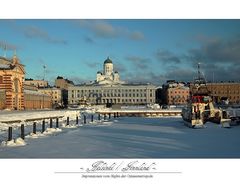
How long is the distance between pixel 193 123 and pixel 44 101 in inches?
2711

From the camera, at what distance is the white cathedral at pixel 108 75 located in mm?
163012

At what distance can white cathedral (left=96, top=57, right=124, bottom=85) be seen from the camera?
163012mm

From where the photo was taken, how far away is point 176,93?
160m

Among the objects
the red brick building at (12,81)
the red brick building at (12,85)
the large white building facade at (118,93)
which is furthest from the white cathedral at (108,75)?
the red brick building at (12,81)

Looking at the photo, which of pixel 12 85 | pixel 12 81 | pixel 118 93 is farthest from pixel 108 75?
pixel 12 85

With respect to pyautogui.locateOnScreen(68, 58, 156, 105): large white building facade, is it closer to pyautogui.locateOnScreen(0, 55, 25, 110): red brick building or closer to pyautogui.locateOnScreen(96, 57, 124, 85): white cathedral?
pyautogui.locateOnScreen(96, 57, 124, 85): white cathedral

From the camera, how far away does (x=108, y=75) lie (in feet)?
563

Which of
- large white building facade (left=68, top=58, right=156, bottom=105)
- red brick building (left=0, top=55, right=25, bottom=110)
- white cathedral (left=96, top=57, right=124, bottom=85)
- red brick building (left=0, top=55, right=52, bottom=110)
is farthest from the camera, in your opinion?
white cathedral (left=96, top=57, right=124, bottom=85)

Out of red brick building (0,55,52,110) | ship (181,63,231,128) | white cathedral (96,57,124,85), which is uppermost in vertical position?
white cathedral (96,57,124,85)

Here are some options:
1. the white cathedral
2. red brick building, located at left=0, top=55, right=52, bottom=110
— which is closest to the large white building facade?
the white cathedral

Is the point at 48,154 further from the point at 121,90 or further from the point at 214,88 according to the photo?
the point at 121,90

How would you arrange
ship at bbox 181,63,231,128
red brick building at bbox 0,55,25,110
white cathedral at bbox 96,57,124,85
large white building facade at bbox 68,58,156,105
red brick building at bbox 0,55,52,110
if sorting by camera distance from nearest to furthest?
ship at bbox 181,63,231,128 → red brick building at bbox 0,55,52,110 → red brick building at bbox 0,55,25,110 → large white building facade at bbox 68,58,156,105 → white cathedral at bbox 96,57,124,85
